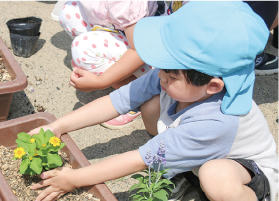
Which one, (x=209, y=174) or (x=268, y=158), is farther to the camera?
(x=268, y=158)

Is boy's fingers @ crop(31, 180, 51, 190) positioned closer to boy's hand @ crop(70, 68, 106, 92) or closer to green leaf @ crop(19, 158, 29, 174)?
green leaf @ crop(19, 158, 29, 174)

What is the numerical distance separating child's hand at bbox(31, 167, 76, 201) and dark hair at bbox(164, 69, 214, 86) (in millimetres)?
639

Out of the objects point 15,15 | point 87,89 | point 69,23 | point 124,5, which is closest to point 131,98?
point 87,89

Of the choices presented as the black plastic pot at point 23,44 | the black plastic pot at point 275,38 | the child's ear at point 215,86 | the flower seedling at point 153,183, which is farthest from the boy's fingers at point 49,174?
the black plastic pot at point 275,38

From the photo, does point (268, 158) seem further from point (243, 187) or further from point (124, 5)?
point (124, 5)

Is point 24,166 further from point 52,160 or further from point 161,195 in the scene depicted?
point 161,195

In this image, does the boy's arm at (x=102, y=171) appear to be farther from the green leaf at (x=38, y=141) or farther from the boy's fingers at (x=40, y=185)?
the green leaf at (x=38, y=141)

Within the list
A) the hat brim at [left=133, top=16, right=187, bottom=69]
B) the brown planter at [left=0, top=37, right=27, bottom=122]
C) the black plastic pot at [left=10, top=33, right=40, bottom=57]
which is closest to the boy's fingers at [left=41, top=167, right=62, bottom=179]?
the brown planter at [left=0, top=37, right=27, bottom=122]

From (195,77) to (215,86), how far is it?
9 centimetres

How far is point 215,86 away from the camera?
123 cm

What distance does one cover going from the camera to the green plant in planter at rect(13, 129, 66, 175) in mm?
1278

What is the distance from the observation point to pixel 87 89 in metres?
1.99

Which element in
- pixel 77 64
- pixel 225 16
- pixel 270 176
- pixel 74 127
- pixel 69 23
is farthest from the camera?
pixel 69 23

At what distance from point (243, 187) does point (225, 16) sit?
713 millimetres
